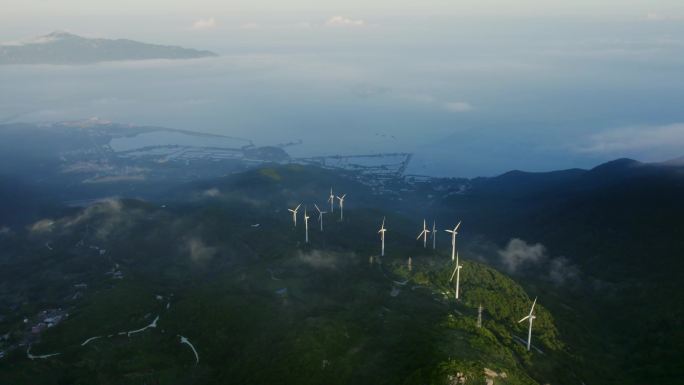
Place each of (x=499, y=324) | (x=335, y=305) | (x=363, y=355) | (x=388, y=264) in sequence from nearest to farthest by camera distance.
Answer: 1. (x=363, y=355)
2. (x=499, y=324)
3. (x=335, y=305)
4. (x=388, y=264)

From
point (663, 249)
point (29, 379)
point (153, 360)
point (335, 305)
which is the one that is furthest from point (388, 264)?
point (29, 379)

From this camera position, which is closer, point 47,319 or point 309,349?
point 309,349

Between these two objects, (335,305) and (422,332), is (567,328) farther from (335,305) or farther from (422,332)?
(335,305)

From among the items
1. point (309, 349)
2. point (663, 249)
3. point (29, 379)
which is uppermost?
point (663, 249)

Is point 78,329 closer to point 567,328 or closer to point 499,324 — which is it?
point 499,324

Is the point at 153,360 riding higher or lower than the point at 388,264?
lower

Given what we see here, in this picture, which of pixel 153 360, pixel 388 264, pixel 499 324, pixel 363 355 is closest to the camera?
pixel 363 355

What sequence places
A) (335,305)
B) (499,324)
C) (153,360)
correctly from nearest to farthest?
1. (153,360)
2. (499,324)
3. (335,305)

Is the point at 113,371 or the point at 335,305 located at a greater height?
the point at 335,305

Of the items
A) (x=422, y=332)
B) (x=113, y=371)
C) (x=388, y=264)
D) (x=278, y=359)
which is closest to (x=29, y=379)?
(x=113, y=371)
